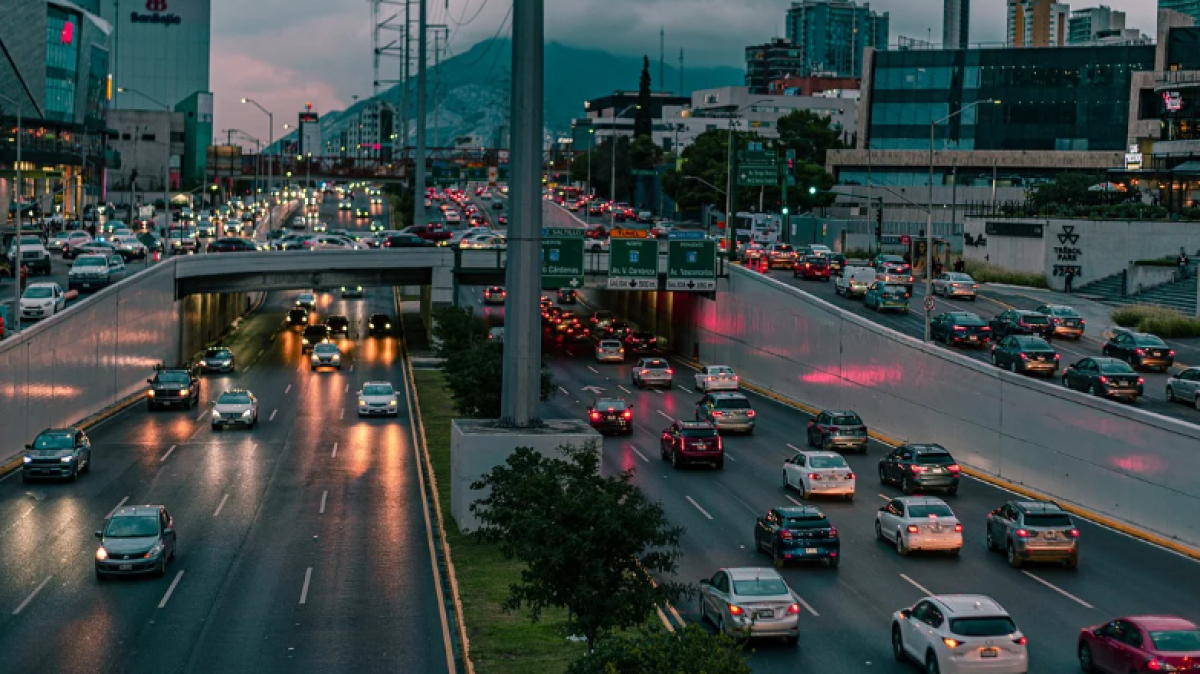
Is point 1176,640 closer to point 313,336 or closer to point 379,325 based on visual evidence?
point 313,336

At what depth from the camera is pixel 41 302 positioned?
197ft

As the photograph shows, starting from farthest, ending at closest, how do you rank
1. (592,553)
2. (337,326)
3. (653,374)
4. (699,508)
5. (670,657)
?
(337,326) → (653,374) → (699,508) → (592,553) → (670,657)

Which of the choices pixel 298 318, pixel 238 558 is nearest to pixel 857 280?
pixel 238 558

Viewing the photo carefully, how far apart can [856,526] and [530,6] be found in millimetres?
15983

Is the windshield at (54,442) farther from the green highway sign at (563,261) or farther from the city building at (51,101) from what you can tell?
the city building at (51,101)

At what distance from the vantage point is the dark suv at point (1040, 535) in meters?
32.5

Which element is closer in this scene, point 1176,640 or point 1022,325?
point 1176,640

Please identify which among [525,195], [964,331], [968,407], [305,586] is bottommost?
[305,586]

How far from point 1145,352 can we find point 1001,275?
32367 millimetres

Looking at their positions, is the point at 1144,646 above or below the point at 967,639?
above

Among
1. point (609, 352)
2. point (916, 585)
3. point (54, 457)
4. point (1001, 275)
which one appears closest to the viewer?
point (916, 585)

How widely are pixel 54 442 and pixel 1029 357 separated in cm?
3275

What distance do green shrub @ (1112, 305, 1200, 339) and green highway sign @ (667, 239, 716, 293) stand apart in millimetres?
21192

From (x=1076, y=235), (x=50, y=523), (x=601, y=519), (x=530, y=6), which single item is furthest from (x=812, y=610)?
(x=1076, y=235)
